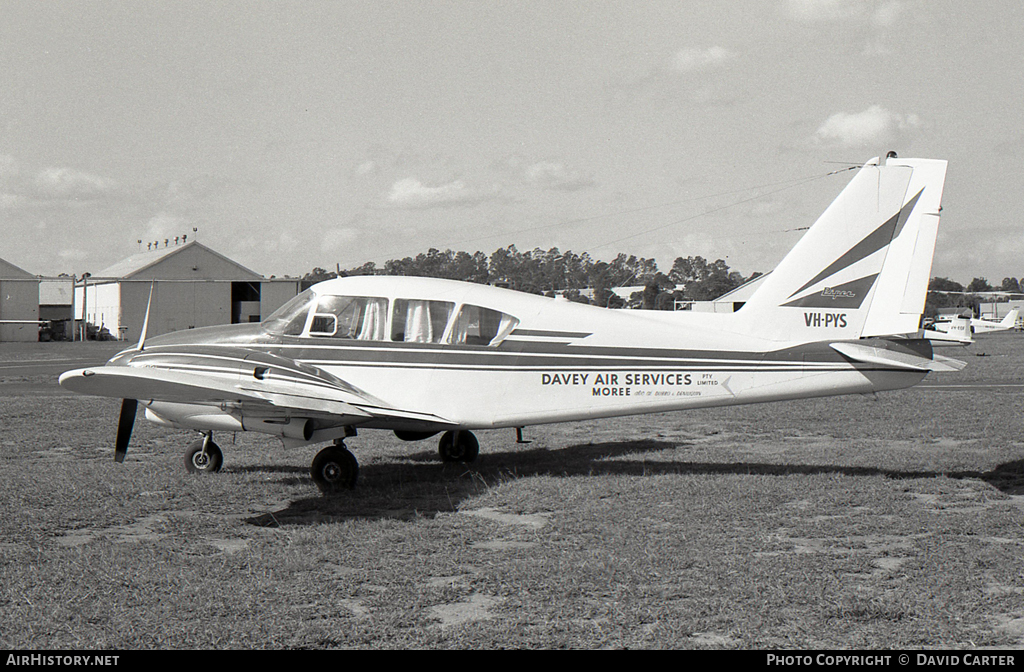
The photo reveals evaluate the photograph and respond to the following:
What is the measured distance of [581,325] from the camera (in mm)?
9672

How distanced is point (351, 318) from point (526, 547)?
4151 millimetres

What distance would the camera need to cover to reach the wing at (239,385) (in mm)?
8281

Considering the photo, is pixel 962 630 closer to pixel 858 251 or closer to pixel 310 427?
pixel 858 251

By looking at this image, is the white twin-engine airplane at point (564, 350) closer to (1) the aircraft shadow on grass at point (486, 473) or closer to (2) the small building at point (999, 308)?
(1) the aircraft shadow on grass at point (486, 473)

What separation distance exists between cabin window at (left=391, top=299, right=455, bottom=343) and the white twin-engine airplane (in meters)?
0.02

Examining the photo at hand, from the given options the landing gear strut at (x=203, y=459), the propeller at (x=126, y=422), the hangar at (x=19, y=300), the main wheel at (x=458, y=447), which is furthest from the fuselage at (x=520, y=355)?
the hangar at (x=19, y=300)

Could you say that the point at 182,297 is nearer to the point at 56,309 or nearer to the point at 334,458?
the point at 56,309

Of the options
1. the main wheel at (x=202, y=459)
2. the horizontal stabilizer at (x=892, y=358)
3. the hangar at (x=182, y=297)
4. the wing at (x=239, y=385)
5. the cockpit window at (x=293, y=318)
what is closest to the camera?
the wing at (x=239, y=385)

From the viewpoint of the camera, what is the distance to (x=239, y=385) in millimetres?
9062

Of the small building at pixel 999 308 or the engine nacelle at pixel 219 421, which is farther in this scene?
the small building at pixel 999 308

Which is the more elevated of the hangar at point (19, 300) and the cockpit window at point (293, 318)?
the hangar at point (19, 300)

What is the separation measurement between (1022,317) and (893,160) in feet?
353

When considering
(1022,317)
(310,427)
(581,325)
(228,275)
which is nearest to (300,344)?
(310,427)

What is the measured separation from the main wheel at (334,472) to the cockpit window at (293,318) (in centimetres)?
168
